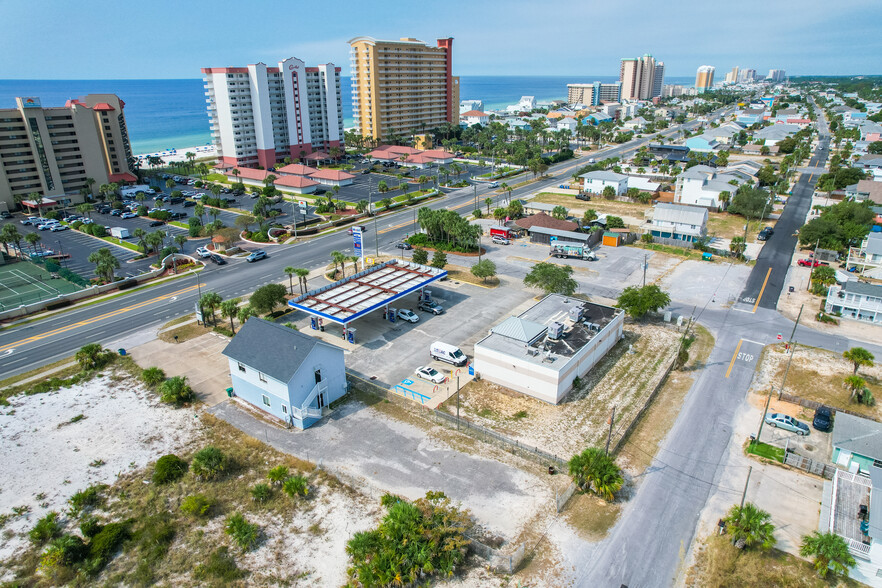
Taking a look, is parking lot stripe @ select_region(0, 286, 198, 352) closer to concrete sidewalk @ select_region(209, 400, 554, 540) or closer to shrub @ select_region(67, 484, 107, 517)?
concrete sidewalk @ select_region(209, 400, 554, 540)

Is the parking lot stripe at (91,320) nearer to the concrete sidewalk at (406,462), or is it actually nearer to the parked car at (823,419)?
the concrete sidewalk at (406,462)

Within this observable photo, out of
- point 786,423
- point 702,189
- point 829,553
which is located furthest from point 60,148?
point 829,553

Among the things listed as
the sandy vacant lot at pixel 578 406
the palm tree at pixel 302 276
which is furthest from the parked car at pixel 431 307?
the sandy vacant lot at pixel 578 406

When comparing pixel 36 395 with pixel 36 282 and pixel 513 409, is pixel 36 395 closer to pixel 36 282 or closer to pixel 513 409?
pixel 36 282

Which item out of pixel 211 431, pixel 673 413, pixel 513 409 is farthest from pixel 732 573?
pixel 211 431

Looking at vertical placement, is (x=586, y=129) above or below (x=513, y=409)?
above

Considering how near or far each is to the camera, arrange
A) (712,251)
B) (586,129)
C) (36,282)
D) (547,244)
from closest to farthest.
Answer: (36,282), (712,251), (547,244), (586,129)
